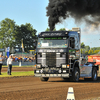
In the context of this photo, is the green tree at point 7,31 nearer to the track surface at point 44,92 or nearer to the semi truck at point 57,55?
the semi truck at point 57,55

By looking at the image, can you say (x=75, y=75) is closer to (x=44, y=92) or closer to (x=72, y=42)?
(x=72, y=42)

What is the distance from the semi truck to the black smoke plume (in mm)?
6424

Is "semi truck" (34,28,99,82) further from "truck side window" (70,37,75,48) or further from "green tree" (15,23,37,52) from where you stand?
"green tree" (15,23,37,52)

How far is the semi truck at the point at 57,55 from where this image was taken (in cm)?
1633

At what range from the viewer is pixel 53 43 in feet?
54.2

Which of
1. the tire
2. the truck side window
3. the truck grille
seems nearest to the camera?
the truck side window

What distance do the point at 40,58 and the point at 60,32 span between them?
214cm

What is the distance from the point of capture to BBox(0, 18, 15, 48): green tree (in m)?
94.9

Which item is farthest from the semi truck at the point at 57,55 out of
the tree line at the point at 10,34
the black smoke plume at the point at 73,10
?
the tree line at the point at 10,34

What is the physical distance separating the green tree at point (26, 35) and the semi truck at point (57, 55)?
3368 inches

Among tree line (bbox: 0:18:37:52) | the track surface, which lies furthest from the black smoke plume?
tree line (bbox: 0:18:37:52)

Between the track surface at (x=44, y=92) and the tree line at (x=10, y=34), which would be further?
the tree line at (x=10, y=34)

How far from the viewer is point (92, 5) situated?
26344 millimetres

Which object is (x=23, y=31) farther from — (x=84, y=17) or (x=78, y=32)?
(x=78, y=32)
